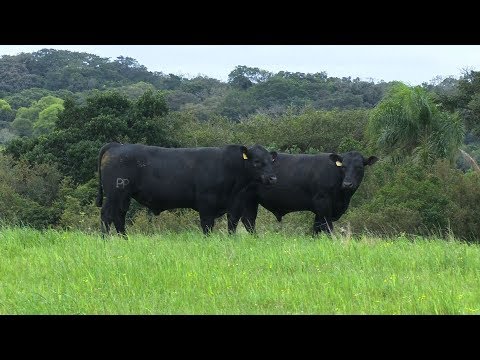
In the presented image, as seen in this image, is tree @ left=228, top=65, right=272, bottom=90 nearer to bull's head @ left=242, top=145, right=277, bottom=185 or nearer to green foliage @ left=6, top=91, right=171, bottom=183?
green foliage @ left=6, top=91, right=171, bottom=183

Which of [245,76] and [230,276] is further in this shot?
[245,76]

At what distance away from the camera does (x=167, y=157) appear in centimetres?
1400

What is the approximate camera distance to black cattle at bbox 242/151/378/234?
49.2 ft

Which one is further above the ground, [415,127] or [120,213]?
[120,213]

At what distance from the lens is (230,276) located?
846 cm

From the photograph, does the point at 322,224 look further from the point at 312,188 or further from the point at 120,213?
the point at 120,213

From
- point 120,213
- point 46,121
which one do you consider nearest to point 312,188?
point 120,213

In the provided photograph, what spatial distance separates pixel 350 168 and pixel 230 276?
680 cm

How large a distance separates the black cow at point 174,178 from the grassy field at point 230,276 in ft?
8.46

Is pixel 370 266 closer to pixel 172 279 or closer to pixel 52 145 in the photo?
pixel 172 279

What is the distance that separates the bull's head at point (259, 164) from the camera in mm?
14094

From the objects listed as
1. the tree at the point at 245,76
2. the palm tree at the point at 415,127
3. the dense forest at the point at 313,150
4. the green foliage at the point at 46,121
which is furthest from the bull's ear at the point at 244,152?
the tree at the point at 245,76

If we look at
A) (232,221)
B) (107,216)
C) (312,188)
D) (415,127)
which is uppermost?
(312,188)

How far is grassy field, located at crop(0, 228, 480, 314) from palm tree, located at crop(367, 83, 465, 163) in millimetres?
18972
